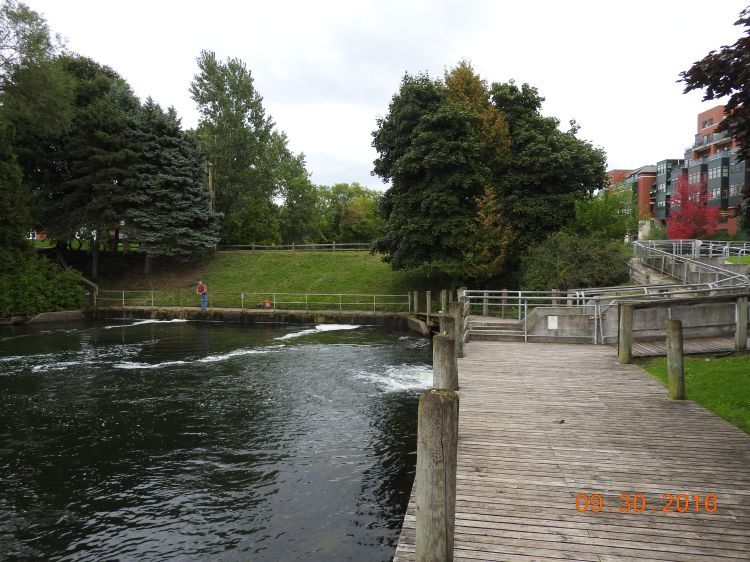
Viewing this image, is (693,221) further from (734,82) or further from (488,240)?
(734,82)

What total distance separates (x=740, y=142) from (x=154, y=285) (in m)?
42.7

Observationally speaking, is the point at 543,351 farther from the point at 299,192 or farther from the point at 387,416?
the point at 299,192

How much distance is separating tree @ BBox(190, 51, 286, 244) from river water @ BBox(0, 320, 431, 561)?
3323 cm

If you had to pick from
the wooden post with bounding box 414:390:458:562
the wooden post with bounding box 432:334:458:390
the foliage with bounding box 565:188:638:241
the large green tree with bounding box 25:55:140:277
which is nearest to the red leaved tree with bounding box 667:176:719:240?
the foliage with bounding box 565:188:638:241

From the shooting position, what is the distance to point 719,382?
414 inches

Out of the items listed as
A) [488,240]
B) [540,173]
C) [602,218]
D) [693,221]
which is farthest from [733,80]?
[693,221]

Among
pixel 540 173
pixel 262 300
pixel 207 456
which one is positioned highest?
pixel 540 173

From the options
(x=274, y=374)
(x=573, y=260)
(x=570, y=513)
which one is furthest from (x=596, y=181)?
(x=570, y=513)

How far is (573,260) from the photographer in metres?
25.8

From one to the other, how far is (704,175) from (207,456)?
7563cm

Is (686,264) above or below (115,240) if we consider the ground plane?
below

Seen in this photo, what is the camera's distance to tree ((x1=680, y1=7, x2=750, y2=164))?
7.12m

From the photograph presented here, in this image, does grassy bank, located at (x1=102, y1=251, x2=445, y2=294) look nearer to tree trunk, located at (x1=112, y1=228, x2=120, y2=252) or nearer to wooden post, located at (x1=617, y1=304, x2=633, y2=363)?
tree trunk, located at (x1=112, y1=228, x2=120, y2=252)

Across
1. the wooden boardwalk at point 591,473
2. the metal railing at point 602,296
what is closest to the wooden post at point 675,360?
the wooden boardwalk at point 591,473
